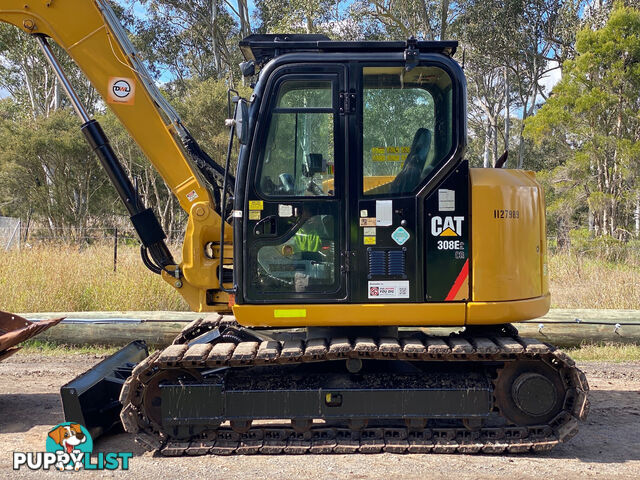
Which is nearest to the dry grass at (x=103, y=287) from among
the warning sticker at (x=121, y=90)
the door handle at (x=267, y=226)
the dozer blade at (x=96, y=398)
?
the dozer blade at (x=96, y=398)

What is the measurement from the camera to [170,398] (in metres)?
4.57

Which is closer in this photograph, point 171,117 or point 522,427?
point 522,427

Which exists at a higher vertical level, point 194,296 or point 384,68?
point 384,68

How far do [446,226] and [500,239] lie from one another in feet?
1.42

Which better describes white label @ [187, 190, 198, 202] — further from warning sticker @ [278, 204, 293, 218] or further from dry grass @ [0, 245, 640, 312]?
dry grass @ [0, 245, 640, 312]

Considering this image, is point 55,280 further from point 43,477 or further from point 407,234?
point 407,234

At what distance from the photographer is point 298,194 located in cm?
460

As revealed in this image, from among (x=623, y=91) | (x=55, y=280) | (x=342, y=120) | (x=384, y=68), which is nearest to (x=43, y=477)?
(x=342, y=120)

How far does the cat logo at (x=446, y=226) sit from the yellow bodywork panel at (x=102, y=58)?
1933 mm

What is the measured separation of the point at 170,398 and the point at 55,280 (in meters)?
6.10

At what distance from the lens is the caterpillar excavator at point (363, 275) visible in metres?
4.56

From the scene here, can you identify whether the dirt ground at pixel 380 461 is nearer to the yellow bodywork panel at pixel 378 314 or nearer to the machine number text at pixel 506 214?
the yellow bodywork panel at pixel 378 314

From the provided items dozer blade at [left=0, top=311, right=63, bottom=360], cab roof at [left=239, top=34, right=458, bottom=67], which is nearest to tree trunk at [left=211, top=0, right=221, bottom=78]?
dozer blade at [left=0, top=311, right=63, bottom=360]

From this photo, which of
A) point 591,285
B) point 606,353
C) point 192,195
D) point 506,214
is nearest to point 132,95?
point 192,195
